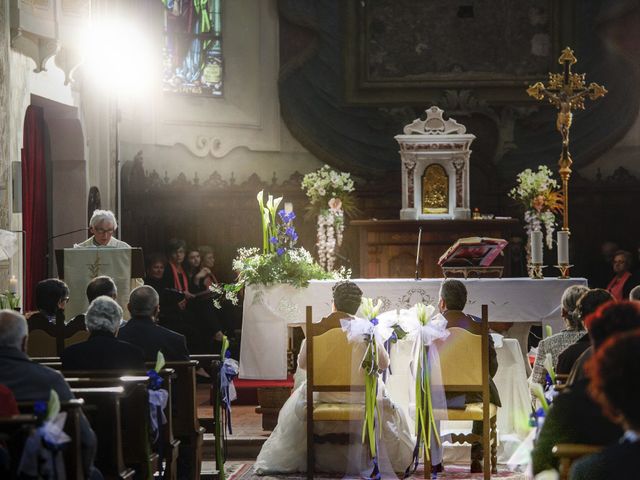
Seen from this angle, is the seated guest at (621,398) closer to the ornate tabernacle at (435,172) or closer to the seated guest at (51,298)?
the seated guest at (51,298)

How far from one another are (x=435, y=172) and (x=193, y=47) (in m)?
4.14

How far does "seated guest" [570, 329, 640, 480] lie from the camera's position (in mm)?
2709

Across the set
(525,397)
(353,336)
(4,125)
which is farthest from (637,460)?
(4,125)

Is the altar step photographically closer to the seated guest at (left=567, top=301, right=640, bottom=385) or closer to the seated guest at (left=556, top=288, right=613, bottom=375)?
the seated guest at (left=556, top=288, right=613, bottom=375)

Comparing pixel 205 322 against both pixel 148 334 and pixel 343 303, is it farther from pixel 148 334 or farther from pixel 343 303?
pixel 148 334

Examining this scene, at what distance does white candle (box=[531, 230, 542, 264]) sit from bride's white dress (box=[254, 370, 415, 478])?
2.64 meters

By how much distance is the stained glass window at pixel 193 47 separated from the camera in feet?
47.6

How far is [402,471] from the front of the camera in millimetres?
7285

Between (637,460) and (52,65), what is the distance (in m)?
9.17

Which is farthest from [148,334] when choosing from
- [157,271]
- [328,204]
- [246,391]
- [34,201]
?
[328,204]

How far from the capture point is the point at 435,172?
1205cm

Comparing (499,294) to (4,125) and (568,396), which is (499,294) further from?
(568,396)

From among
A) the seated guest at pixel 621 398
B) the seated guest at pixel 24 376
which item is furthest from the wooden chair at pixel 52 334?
the seated guest at pixel 621 398

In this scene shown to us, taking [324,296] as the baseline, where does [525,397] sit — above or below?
below
